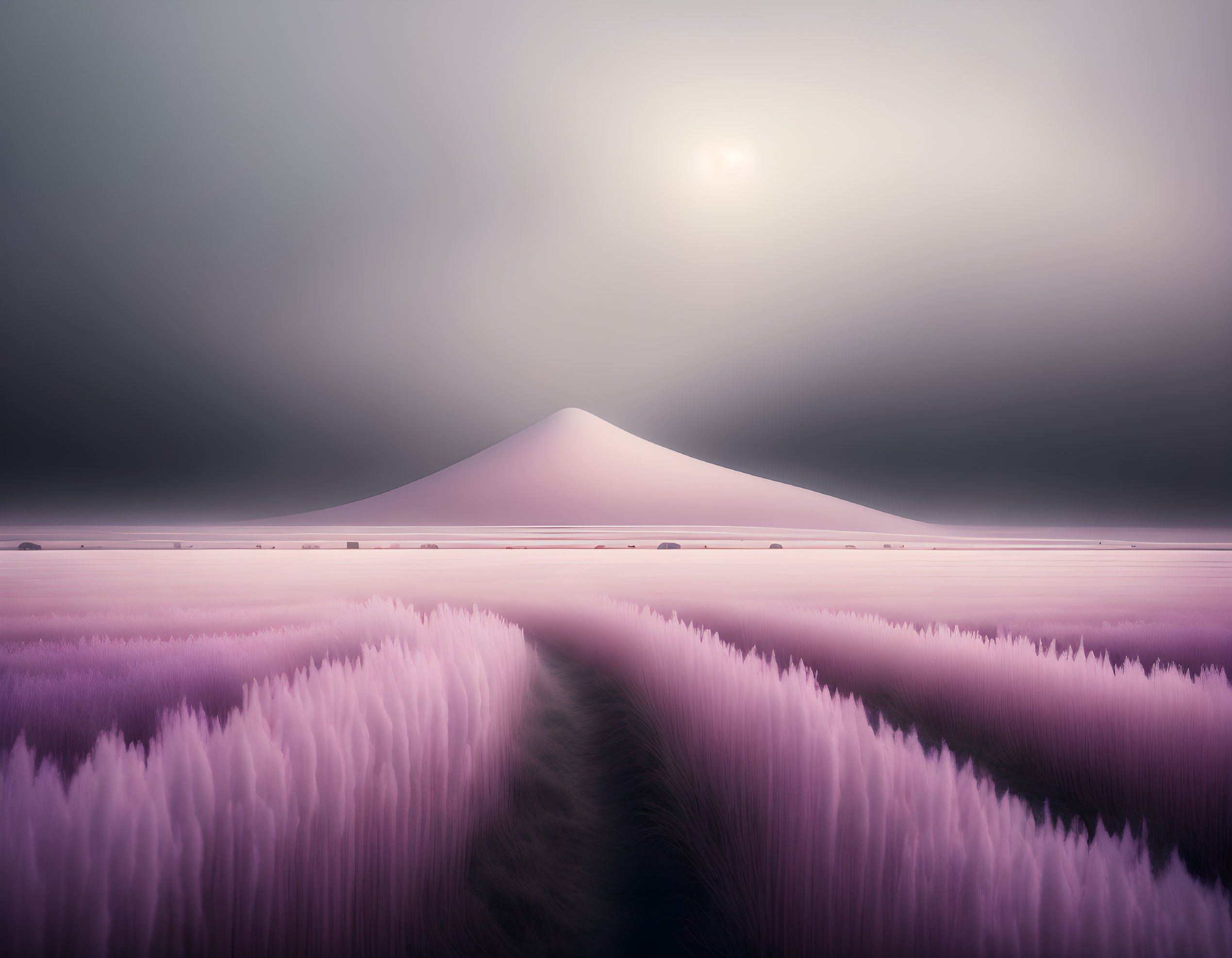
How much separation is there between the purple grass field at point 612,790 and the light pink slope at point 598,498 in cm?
11724

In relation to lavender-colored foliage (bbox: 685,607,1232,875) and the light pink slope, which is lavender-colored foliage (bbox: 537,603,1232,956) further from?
the light pink slope

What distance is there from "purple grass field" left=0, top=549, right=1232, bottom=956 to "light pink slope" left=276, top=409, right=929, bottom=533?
117243 millimetres

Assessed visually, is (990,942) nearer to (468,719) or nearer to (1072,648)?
(468,719)

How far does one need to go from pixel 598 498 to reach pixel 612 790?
422 ft

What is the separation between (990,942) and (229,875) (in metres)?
1.90

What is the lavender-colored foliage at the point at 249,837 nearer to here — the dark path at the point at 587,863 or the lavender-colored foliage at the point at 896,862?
the dark path at the point at 587,863

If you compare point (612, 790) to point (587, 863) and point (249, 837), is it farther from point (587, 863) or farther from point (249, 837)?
point (249, 837)

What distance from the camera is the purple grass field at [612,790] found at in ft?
4.91

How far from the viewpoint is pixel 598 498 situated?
132 m

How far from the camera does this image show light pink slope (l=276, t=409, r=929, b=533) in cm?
12612

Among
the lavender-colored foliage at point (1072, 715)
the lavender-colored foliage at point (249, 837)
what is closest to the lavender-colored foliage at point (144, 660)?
the lavender-colored foliage at point (249, 837)

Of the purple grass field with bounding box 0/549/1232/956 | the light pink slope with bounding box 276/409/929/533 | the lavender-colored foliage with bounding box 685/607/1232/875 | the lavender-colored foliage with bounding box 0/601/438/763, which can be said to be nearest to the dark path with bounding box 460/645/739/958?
the purple grass field with bounding box 0/549/1232/956

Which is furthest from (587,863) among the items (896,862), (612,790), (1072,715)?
(1072,715)

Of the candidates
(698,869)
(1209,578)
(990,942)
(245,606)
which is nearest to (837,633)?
(698,869)
